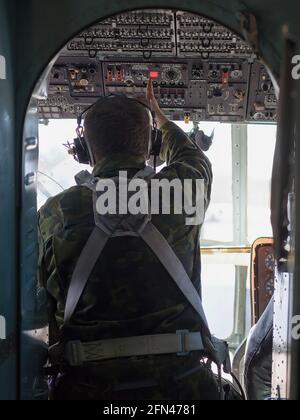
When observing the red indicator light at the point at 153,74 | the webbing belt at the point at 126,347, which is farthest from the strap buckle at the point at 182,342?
the red indicator light at the point at 153,74

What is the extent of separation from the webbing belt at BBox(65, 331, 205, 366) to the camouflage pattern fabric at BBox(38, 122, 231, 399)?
3cm

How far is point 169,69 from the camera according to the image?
3.57m

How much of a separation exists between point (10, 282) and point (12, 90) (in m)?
0.57

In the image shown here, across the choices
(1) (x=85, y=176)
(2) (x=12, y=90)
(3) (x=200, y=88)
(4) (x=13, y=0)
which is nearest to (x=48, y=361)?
(1) (x=85, y=176)

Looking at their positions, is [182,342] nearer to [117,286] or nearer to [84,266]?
[117,286]

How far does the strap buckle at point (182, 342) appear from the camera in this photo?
6.40 feet

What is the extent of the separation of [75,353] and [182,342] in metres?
0.40

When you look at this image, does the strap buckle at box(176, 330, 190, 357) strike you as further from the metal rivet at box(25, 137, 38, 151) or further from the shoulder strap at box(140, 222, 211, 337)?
the metal rivet at box(25, 137, 38, 151)

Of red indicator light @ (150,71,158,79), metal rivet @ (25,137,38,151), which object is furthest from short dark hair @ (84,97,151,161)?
red indicator light @ (150,71,158,79)

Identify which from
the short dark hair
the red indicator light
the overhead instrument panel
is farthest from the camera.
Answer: the red indicator light

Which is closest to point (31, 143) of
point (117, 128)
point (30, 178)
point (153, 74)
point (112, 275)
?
point (30, 178)

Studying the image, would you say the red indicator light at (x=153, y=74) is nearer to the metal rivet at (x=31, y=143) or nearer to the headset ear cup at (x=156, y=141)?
the headset ear cup at (x=156, y=141)

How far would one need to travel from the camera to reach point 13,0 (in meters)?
1.52

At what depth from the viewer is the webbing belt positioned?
193cm
